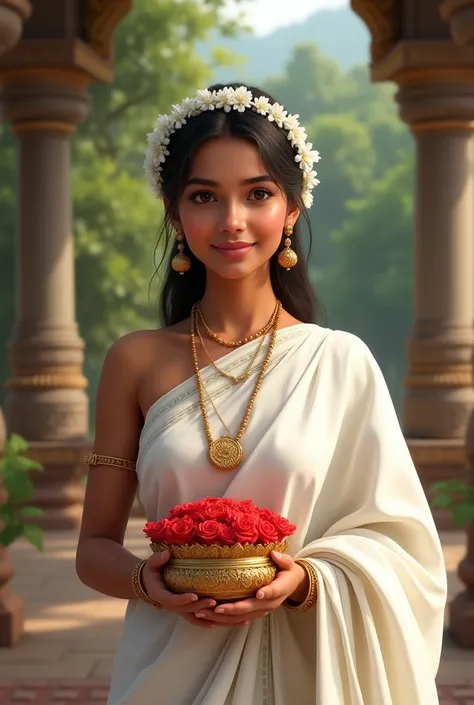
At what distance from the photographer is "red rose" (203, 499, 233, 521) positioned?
200 cm

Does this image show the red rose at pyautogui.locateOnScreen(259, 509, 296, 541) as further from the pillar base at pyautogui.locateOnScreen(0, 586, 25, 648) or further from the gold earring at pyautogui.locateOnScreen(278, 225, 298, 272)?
the pillar base at pyautogui.locateOnScreen(0, 586, 25, 648)

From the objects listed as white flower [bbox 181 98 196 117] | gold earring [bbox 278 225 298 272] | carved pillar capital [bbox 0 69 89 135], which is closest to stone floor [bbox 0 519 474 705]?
gold earring [bbox 278 225 298 272]

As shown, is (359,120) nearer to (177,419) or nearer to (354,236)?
(354,236)

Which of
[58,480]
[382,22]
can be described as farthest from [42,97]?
[58,480]

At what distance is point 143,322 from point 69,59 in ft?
47.5

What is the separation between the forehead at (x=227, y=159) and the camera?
2213 mm

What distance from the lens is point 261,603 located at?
6.51 ft

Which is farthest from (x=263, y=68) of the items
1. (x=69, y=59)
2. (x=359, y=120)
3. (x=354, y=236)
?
(x=69, y=59)

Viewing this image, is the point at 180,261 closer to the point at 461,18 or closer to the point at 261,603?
the point at 261,603

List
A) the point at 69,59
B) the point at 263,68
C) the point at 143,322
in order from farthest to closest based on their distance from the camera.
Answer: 1. the point at 263,68
2. the point at 143,322
3. the point at 69,59

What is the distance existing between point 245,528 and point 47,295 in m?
7.65

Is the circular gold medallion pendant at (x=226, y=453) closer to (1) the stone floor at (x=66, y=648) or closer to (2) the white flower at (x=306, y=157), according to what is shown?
(2) the white flower at (x=306, y=157)

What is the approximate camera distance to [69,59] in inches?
358

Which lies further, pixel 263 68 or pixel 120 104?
pixel 263 68
